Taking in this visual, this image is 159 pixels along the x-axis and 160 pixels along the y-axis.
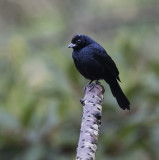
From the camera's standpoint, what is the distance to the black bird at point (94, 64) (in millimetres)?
4551

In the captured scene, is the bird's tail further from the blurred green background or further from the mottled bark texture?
the blurred green background

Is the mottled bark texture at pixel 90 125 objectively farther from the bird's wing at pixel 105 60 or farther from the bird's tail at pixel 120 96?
the bird's wing at pixel 105 60

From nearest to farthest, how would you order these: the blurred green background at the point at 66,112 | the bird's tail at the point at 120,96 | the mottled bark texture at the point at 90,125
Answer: the mottled bark texture at the point at 90,125, the bird's tail at the point at 120,96, the blurred green background at the point at 66,112

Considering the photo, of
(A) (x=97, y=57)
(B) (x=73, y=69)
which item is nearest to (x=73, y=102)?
(B) (x=73, y=69)

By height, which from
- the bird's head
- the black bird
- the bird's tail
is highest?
the bird's head

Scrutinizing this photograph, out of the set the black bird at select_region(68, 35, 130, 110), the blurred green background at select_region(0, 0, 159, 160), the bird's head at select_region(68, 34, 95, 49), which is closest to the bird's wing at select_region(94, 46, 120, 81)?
the black bird at select_region(68, 35, 130, 110)

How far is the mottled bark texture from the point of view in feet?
7.95

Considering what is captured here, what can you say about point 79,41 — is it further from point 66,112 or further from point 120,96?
point 66,112

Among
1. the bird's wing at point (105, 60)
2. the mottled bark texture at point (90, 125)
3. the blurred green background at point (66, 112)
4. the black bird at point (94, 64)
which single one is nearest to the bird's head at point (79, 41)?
the black bird at point (94, 64)

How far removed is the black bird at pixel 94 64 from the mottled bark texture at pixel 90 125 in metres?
1.20

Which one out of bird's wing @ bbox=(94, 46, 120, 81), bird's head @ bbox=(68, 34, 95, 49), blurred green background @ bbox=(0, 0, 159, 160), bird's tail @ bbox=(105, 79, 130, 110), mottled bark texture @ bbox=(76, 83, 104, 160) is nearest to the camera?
mottled bark texture @ bbox=(76, 83, 104, 160)

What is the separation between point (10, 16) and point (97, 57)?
736 centimetres

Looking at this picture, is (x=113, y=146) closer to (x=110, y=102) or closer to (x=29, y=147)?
(x=110, y=102)

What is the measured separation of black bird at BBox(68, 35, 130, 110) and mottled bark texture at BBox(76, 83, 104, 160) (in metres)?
1.20
